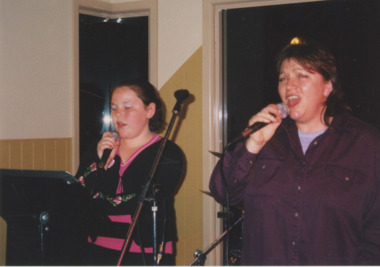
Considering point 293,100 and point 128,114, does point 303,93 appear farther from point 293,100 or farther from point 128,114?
point 128,114

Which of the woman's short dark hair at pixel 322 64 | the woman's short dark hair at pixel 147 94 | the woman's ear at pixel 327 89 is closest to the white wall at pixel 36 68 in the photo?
the woman's short dark hair at pixel 147 94

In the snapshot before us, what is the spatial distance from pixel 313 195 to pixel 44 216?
108 cm

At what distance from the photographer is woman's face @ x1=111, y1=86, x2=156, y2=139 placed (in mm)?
2012

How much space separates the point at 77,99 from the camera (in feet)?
11.0

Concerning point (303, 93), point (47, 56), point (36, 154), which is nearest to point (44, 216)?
point (303, 93)

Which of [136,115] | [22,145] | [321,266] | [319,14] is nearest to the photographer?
[321,266]

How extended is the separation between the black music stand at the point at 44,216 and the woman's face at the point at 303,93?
0.94m

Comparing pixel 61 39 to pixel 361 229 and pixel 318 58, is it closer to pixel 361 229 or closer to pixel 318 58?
pixel 318 58

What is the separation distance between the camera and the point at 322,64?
5.22ft

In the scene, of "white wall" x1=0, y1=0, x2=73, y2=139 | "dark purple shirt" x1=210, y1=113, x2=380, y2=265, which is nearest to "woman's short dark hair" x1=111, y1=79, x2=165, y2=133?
"dark purple shirt" x1=210, y1=113, x2=380, y2=265

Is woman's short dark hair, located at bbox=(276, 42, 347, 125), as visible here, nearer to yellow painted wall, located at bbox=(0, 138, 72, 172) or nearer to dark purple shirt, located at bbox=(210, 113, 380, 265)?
dark purple shirt, located at bbox=(210, 113, 380, 265)

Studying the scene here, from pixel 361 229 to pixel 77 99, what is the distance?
2.61 m

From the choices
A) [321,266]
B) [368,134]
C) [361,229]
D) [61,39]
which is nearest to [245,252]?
[321,266]

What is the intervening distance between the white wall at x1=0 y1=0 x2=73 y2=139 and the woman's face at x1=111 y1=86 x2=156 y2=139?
1.17 m
